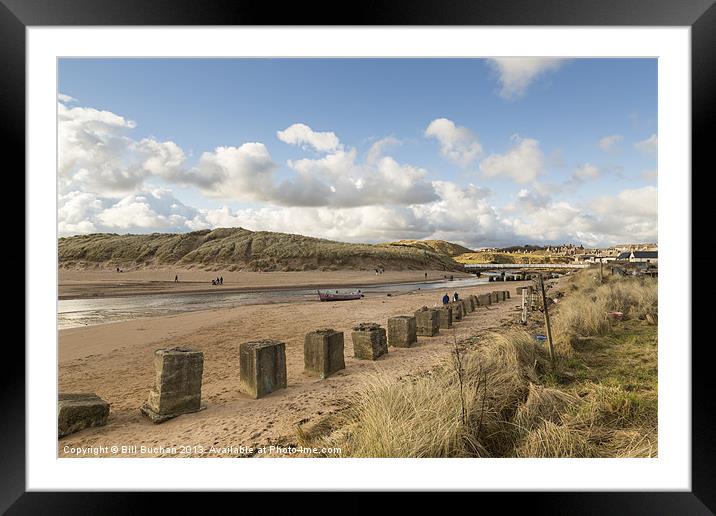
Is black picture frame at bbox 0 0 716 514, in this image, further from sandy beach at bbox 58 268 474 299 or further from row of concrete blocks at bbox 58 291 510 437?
sandy beach at bbox 58 268 474 299

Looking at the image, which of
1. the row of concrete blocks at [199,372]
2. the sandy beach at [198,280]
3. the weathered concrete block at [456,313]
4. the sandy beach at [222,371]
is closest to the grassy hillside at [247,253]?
the sandy beach at [198,280]

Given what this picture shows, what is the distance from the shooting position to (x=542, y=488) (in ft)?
5.68

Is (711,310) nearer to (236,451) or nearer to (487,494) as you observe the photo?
(487,494)

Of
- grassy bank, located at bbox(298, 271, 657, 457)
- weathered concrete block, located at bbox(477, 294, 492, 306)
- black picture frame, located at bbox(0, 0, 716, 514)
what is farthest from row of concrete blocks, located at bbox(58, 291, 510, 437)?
weathered concrete block, located at bbox(477, 294, 492, 306)

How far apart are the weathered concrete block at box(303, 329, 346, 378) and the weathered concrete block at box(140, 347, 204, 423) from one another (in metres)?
1.16

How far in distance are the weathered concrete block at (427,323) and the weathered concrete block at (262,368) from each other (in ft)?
9.51

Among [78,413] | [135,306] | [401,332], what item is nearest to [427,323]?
[401,332]

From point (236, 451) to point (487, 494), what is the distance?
1602mm

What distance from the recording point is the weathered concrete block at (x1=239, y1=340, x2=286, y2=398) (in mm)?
2781

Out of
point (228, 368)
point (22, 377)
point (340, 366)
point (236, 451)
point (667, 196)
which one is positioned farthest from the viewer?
point (228, 368)

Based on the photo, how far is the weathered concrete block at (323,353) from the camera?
3.32 m

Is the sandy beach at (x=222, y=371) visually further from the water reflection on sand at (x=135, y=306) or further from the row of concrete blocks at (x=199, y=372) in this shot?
the water reflection on sand at (x=135, y=306)
